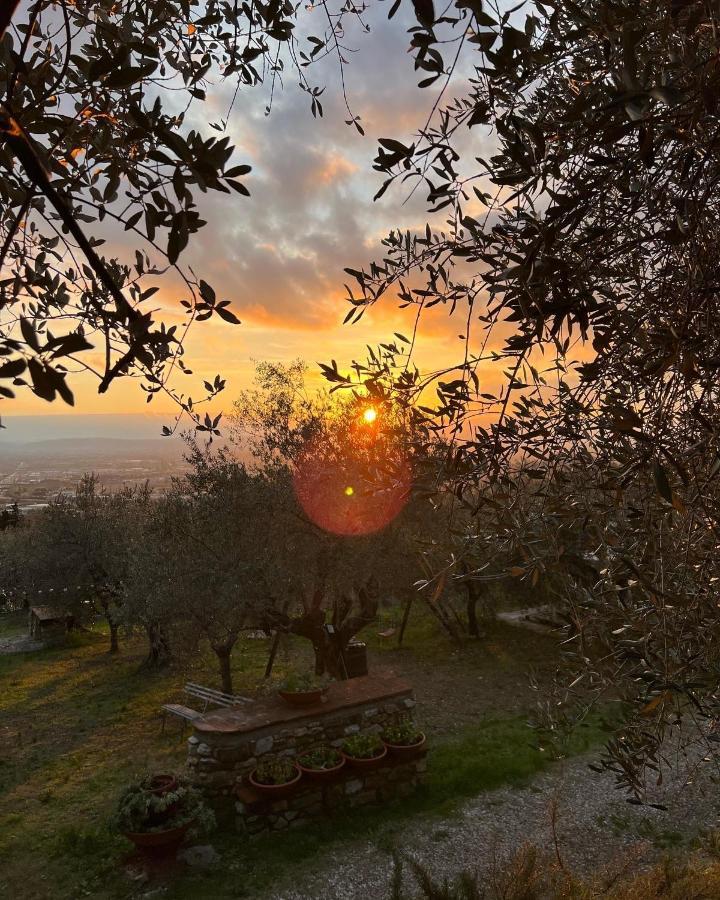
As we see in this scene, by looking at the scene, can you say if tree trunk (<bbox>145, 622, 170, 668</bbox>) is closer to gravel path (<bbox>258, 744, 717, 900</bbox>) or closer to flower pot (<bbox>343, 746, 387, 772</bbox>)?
flower pot (<bbox>343, 746, 387, 772</bbox>)

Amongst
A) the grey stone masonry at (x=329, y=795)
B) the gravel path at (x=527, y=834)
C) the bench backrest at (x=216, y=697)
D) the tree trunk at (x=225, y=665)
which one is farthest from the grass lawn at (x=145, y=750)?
the tree trunk at (x=225, y=665)

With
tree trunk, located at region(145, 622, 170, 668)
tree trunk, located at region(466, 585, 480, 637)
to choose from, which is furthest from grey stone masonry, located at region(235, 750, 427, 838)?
tree trunk, located at region(145, 622, 170, 668)

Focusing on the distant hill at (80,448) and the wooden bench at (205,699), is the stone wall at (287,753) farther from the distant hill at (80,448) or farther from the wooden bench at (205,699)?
the distant hill at (80,448)

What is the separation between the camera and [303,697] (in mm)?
9438

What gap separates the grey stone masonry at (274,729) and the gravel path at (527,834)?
1227mm

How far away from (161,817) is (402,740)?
372 cm

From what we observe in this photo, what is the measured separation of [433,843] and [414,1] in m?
9.24

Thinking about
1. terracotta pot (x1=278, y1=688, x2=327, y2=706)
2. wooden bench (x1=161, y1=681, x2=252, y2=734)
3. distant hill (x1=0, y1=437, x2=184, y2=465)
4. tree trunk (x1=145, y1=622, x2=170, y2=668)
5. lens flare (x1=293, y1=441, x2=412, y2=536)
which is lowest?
tree trunk (x1=145, y1=622, x2=170, y2=668)

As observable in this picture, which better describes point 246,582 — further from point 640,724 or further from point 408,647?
point 640,724

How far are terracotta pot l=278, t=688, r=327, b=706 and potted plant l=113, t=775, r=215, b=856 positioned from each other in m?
1.87

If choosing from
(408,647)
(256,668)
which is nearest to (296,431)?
(256,668)

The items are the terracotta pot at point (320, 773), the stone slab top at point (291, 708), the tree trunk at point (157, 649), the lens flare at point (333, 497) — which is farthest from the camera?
the tree trunk at point (157, 649)

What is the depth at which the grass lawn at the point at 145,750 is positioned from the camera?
773 centimetres

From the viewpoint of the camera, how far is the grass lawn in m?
7.73
